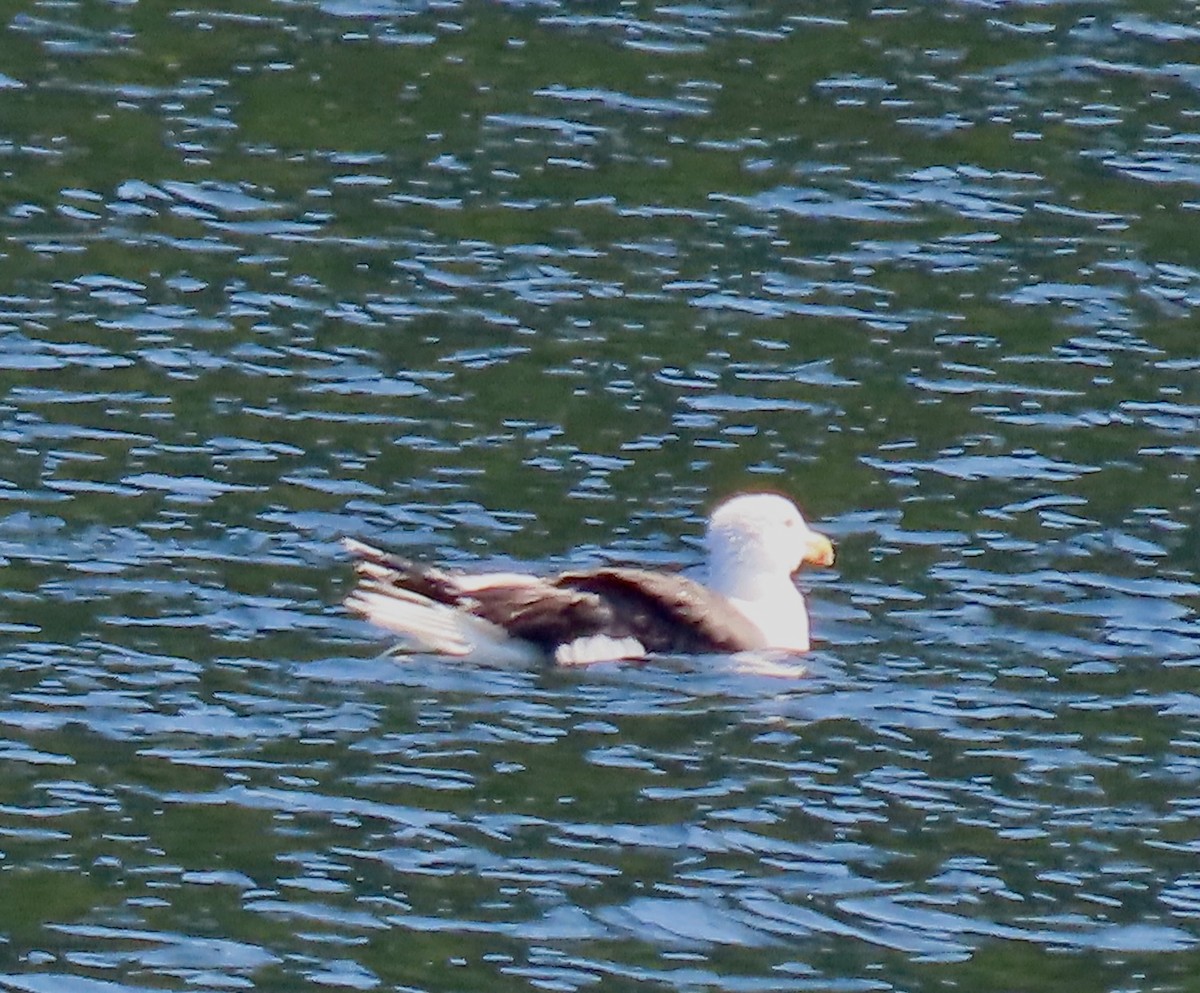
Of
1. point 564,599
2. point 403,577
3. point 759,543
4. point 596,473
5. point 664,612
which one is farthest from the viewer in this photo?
point 596,473

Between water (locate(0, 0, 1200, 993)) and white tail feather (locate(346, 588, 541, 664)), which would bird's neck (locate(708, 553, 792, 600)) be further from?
white tail feather (locate(346, 588, 541, 664))

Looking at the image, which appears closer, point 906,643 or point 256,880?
point 256,880

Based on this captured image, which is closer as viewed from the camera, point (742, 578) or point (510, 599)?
point (510, 599)

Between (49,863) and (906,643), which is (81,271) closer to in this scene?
(906,643)

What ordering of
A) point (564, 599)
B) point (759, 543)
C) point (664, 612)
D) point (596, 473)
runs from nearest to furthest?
point (564, 599) < point (664, 612) < point (759, 543) < point (596, 473)

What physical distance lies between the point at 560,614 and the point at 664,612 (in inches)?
22.6

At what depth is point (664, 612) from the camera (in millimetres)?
15820

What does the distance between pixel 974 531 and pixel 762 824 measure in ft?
12.3

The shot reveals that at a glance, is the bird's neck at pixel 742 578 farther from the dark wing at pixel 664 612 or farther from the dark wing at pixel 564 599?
the dark wing at pixel 564 599

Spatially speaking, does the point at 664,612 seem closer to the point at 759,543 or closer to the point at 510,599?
the point at 510,599

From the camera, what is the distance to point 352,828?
1315 cm

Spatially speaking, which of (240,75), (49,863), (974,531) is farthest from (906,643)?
(240,75)

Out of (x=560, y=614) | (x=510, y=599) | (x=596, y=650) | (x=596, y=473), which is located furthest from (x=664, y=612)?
(x=596, y=473)

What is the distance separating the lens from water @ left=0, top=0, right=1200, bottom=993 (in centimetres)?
1266
